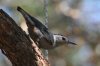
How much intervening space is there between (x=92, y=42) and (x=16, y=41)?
5.33m

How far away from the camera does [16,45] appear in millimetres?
3562

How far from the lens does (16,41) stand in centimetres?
356

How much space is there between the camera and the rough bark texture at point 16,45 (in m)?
3.50

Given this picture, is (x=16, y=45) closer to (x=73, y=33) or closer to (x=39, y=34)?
(x=39, y=34)

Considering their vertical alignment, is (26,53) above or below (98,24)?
below

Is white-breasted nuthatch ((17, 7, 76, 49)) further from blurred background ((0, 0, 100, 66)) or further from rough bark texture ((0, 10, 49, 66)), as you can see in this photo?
blurred background ((0, 0, 100, 66))

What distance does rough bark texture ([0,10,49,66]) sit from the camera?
3.50 m

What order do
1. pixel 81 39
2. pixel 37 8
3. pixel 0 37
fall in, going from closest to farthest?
pixel 0 37 → pixel 37 8 → pixel 81 39

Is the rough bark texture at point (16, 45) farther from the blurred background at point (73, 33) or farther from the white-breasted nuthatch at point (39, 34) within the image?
the blurred background at point (73, 33)

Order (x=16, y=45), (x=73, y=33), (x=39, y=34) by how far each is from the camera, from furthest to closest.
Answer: (x=73, y=33) → (x=39, y=34) → (x=16, y=45)

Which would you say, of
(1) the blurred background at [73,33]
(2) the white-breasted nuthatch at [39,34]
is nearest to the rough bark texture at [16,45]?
(2) the white-breasted nuthatch at [39,34]

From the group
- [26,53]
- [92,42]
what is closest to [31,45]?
[26,53]

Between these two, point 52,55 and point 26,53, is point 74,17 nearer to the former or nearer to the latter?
point 52,55

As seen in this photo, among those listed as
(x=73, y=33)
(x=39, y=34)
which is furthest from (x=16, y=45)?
(x=73, y=33)
